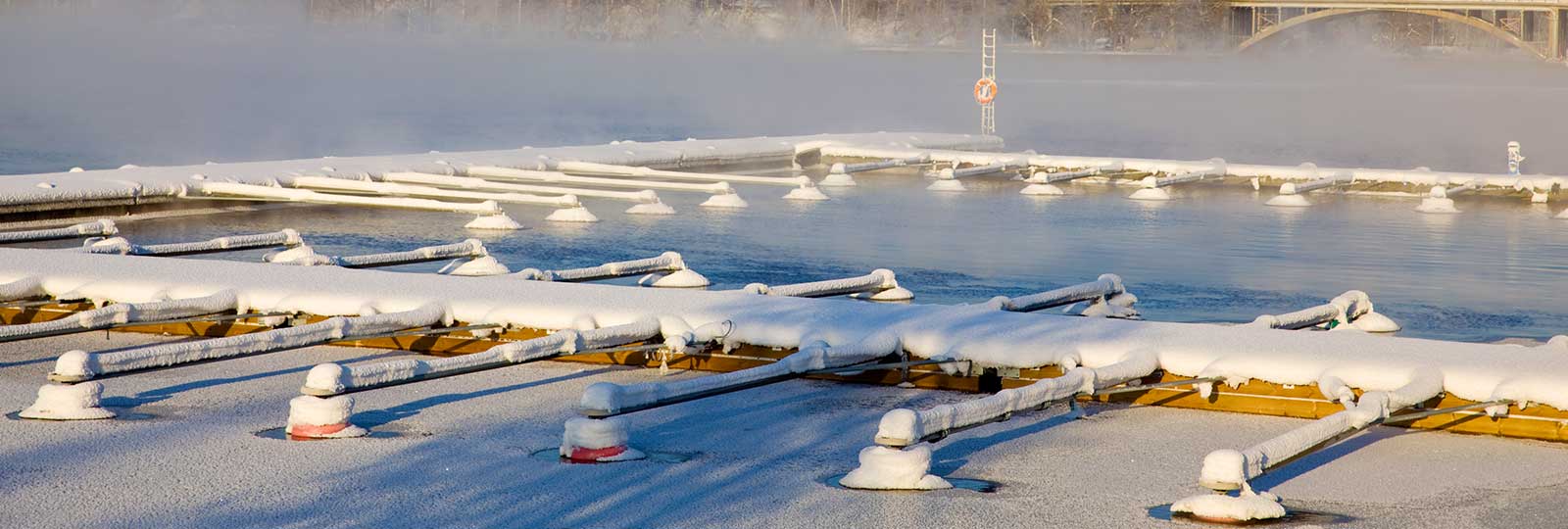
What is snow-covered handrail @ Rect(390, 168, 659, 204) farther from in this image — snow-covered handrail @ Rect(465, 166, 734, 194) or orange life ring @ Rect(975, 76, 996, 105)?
orange life ring @ Rect(975, 76, 996, 105)

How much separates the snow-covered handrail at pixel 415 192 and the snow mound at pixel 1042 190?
4936 millimetres

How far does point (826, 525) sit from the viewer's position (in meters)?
5.34

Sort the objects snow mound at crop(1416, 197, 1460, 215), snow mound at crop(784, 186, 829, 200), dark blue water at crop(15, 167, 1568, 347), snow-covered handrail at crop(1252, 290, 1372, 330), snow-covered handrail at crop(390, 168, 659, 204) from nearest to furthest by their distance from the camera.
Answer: snow-covered handrail at crop(1252, 290, 1372, 330), dark blue water at crop(15, 167, 1568, 347), snow-covered handrail at crop(390, 168, 659, 204), snow mound at crop(1416, 197, 1460, 215), snow mound at crop(784, 186, 829, 200)

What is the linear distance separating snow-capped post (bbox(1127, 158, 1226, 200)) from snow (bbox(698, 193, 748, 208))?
412 cm

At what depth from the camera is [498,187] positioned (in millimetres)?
17469

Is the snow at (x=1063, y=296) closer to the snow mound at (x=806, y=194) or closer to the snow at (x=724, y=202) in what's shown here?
the snow at (x=724, y=202)

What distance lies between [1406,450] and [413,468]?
308 cm

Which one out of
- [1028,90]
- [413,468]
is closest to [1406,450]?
[413,468]

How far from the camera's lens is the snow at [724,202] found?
1718 cm

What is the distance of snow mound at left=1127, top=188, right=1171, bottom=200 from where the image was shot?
63.1 ft

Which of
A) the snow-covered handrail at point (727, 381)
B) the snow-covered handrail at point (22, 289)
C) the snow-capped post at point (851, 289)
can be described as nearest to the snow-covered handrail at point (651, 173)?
the snow-capped post at point (851, 289)

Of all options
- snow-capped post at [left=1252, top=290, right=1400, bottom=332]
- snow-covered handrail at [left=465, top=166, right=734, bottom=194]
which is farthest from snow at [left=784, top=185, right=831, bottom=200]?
snow-capped post at [left=1252, top=290, right=1400, bottom=332]

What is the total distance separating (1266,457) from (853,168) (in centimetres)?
1591

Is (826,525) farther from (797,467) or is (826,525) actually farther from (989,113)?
(989,113)
